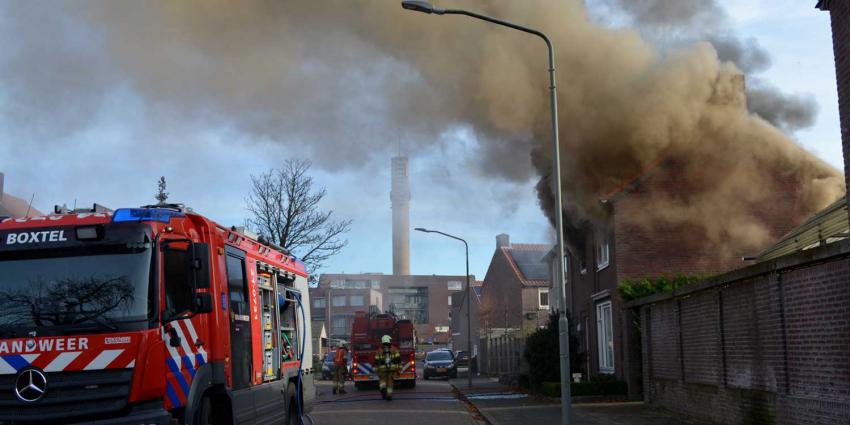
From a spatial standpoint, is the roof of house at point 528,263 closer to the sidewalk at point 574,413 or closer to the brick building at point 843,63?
the sidewalk at point 574,413

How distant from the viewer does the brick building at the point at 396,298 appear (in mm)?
99062

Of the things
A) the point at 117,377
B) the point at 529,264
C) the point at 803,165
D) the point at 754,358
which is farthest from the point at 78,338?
the point at 529,264

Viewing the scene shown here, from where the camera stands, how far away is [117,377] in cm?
665

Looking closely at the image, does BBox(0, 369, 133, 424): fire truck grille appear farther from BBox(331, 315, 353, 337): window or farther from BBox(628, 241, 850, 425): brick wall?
BBox(331, 315, 353, 337): window

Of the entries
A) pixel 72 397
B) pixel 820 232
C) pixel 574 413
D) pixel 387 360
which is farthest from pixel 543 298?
pixel 72 397

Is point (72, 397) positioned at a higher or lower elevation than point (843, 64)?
lower

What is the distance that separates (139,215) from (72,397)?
1570 millimetres

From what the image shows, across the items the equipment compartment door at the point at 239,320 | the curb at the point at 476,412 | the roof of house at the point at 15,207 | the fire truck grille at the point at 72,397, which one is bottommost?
the curb at the point at 476,412

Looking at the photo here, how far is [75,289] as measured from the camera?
269 inches

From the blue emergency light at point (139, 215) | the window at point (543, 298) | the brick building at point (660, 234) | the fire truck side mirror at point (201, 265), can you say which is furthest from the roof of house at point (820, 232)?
the window at point (543, 298)

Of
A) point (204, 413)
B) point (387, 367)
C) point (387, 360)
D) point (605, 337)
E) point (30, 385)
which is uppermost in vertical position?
point (30, 385)

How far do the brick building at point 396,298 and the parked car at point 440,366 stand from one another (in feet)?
183

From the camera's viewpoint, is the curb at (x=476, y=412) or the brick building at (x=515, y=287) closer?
the curb at (x=476, y=412)

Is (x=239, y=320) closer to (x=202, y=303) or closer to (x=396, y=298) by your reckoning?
(x=202, y=303)
